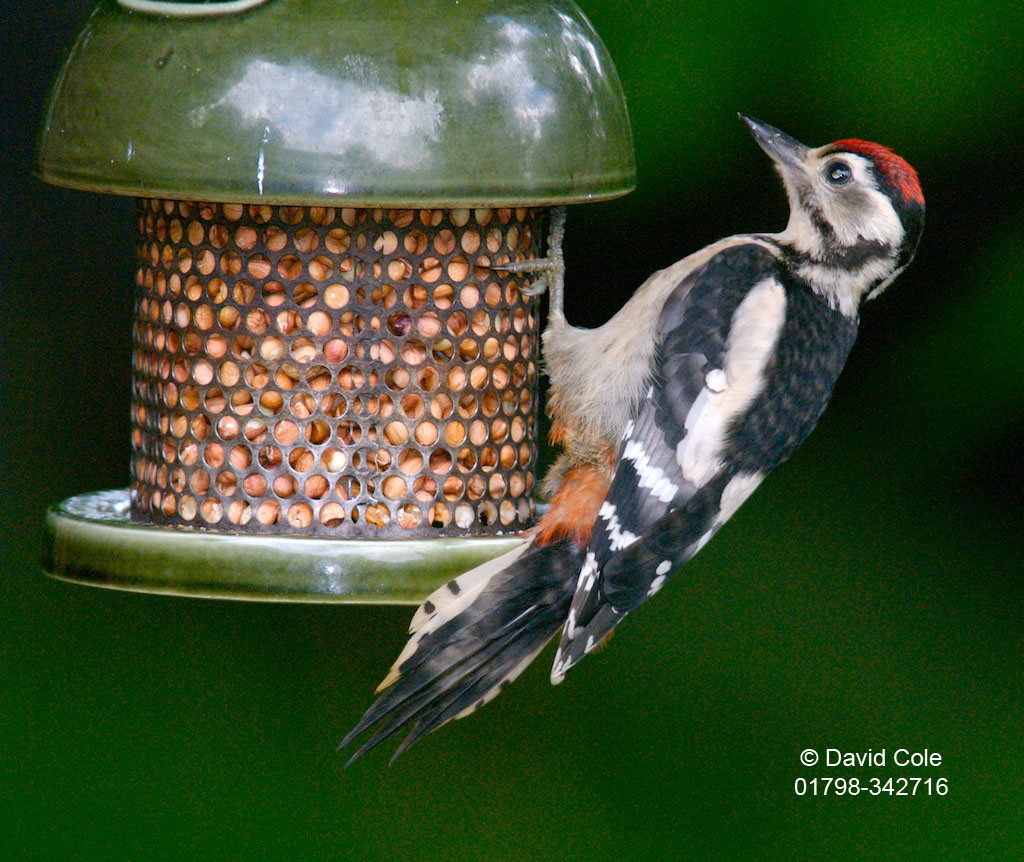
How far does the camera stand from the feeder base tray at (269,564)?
6.62 feet

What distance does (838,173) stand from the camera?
8.71 feet

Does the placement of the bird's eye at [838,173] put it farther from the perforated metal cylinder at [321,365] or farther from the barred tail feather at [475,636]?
the barred tail feather at [475,636]

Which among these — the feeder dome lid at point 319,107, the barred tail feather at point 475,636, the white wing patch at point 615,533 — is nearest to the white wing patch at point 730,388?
the white wing patch at point 615,533

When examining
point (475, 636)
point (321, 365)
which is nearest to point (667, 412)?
point (475, 636)

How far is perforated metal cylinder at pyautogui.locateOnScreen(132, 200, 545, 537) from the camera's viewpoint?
2.19 m

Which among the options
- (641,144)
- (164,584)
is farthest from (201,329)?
(641,144)

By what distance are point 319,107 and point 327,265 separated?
352 millimetres

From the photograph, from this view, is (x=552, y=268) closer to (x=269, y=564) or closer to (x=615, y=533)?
(x=615, y=533)

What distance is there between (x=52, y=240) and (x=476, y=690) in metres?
1.69

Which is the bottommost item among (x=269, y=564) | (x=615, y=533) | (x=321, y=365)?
(x=615, y=533)

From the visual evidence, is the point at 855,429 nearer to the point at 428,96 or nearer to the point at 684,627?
the point at 684,627

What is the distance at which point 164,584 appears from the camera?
6.76 feet

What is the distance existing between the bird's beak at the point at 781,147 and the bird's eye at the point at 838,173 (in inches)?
2.4

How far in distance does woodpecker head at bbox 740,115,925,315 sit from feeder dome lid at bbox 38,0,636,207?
28.7 inches
